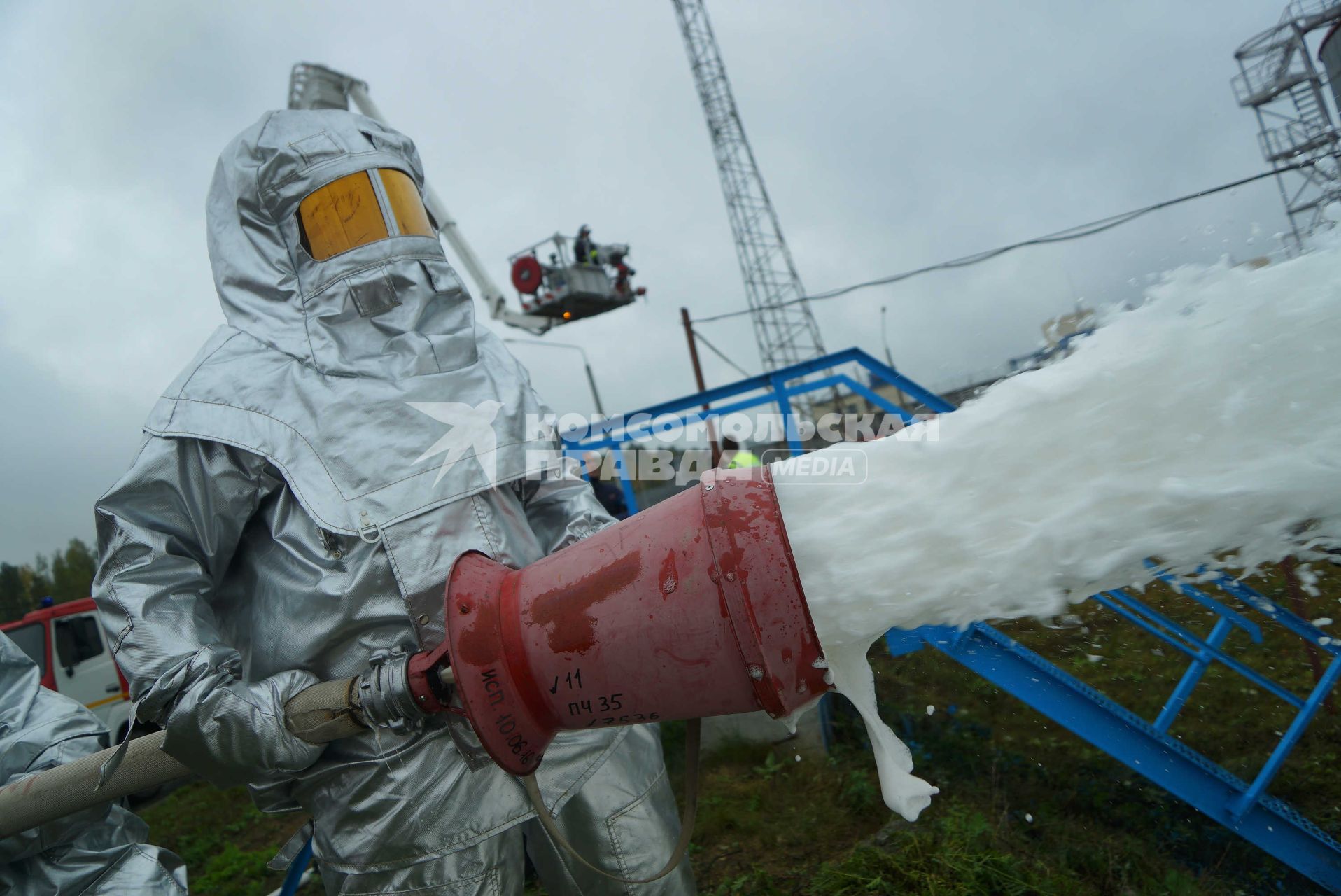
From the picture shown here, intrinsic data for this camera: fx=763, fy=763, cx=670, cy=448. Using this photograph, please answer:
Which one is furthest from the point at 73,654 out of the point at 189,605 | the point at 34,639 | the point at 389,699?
the point at 389,699

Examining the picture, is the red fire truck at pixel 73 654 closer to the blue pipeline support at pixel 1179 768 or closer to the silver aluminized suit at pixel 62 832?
the silver aluminized suit at pixel 62 832

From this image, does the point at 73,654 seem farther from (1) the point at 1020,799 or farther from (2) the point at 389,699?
(1) the point at 1020,799

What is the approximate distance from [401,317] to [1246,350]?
1.65 m

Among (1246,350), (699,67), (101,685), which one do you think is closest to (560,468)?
(1246,350)

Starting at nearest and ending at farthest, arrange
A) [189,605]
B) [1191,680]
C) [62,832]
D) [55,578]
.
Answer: [189,605] < [62,832] < [1191,680] < [55,578]

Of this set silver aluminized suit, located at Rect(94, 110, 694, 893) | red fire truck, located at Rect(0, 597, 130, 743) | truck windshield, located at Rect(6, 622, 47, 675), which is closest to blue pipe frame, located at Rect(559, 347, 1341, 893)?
silver aluminized suit, located at Rect(94, 110, 694, 893)

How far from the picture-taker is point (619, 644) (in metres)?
1.19

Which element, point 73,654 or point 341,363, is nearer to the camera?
point 341,363

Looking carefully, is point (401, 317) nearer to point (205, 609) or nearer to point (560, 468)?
point (560, 468)

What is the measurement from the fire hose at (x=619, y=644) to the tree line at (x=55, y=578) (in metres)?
33.8

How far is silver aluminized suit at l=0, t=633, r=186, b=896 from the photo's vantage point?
6.13ft

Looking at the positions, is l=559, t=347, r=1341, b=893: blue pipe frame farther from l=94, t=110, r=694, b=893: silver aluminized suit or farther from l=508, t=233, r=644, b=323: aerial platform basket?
l=508, t=233, r=644, b=323: aerial platform basket

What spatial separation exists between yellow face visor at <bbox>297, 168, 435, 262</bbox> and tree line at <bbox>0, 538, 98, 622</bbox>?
3339cm

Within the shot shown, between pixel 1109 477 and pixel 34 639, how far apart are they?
900 cm
